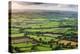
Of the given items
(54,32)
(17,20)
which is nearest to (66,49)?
(54,32)

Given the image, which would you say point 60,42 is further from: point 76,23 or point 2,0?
point 2,0

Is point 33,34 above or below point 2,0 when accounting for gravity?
below

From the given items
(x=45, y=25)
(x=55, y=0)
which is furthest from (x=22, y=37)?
(x=55, y=0)

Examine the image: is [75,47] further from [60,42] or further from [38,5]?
[38,5]

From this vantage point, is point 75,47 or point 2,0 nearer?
point 2,0

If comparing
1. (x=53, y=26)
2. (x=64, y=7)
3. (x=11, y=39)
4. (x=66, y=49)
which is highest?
(x=64, y=7)

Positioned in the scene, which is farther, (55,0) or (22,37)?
(55,0)
